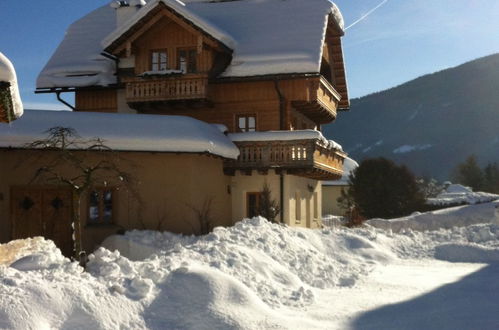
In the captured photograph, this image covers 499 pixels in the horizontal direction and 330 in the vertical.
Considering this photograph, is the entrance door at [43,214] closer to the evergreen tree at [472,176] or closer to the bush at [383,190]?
the bush at [383,190]

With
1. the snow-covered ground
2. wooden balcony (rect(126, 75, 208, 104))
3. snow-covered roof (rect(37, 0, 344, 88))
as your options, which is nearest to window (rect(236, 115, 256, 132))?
snow-covered roof (rect(37, 0, 344, 88))

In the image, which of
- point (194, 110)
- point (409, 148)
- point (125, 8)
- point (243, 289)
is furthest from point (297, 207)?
point (409, 148)

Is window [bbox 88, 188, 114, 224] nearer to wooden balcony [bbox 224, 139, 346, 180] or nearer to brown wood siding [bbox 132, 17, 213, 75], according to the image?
wooden balcony [bbox 224, 139, 346, 180]

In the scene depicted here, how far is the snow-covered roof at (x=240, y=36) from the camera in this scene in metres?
24.0

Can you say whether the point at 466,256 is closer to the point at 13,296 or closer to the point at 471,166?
the point at 13,296

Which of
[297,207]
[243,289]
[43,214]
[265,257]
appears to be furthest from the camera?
[297,207]

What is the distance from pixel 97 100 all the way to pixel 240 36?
6.60 m

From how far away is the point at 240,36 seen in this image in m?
25.7

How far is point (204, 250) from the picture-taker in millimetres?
13305

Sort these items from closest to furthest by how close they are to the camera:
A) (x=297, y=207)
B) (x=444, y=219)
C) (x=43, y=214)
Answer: (x=43, y=214) < (x=297, y=207) < (x=444, y=219)

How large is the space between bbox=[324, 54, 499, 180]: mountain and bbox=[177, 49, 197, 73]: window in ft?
358

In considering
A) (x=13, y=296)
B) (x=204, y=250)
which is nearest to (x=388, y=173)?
(x=204, y=250)

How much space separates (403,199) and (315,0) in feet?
65.9

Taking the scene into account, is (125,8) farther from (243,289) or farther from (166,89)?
(243,289)
